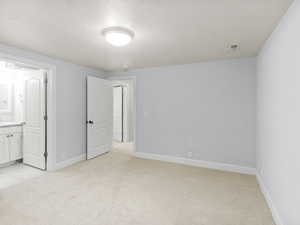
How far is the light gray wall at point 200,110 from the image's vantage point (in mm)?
3398

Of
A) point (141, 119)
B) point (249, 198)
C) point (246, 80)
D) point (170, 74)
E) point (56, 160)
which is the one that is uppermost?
point (170, 74)

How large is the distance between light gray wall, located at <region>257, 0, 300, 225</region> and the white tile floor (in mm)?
3837

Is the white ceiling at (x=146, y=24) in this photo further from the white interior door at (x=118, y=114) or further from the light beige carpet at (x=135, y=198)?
the white interior door at (x=118, y=114)

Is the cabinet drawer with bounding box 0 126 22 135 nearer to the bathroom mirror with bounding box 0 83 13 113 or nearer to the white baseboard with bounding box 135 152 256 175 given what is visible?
the bathroom mirror with bounding box 0 83 13 113

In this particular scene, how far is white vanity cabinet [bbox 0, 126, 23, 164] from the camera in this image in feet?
11.5

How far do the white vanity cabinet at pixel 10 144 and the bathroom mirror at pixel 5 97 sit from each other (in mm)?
721

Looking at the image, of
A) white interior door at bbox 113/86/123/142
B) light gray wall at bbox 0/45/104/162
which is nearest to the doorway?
white interior door at bbox 113/86/123/142

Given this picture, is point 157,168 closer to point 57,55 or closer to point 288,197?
point 288,197

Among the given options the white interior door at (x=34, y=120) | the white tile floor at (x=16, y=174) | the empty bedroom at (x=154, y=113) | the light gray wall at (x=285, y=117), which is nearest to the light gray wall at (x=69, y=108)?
the empty bedroom at (x=154, y=113)

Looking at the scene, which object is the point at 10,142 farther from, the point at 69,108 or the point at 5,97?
the point at 69,108

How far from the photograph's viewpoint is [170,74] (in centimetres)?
411

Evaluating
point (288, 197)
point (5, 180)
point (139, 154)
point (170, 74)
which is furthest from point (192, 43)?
point (5, 180)

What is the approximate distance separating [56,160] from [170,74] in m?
3.15

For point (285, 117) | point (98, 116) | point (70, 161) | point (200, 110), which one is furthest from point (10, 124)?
point (285, 117)
